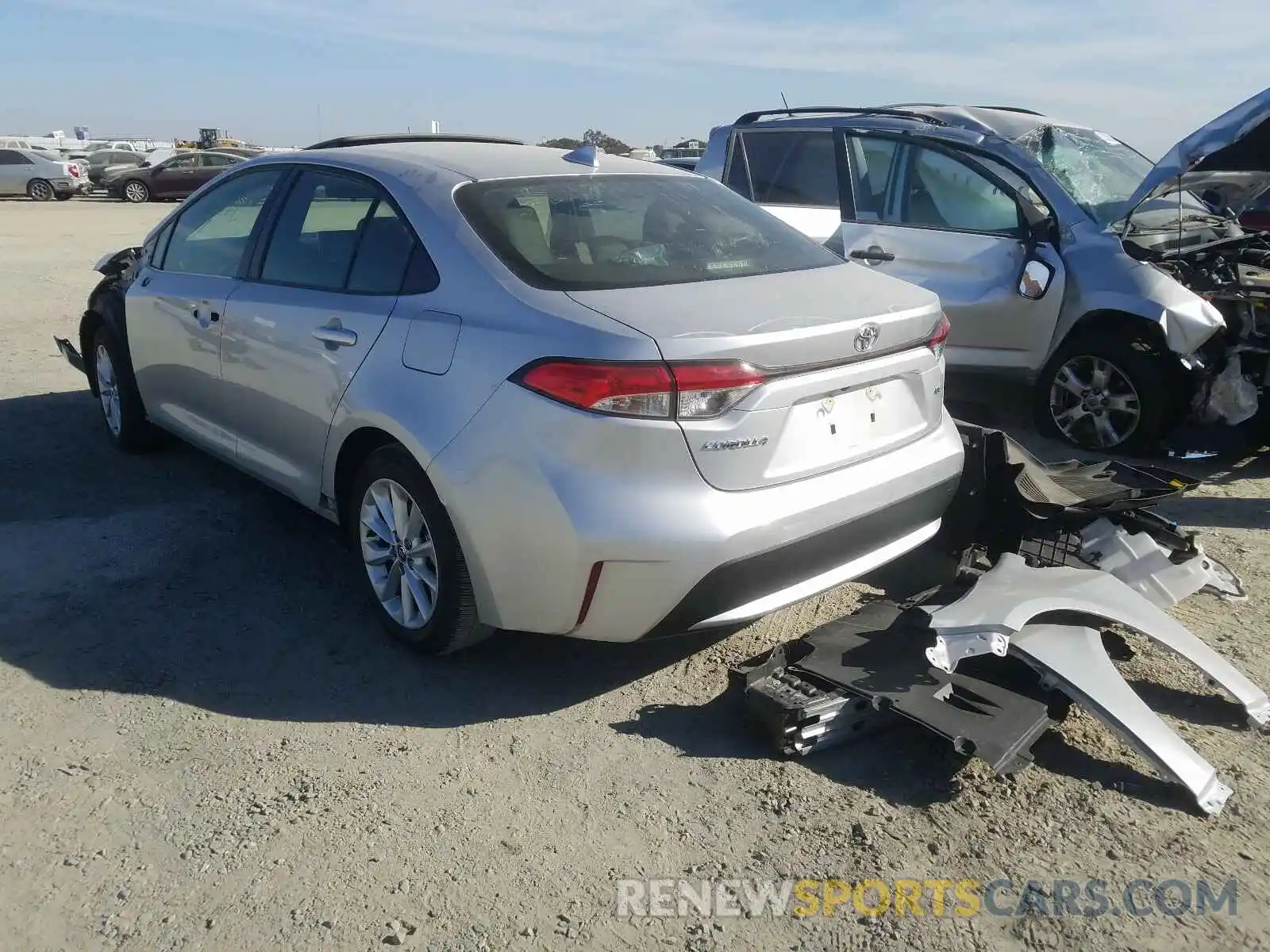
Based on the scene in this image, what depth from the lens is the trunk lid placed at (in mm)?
3008

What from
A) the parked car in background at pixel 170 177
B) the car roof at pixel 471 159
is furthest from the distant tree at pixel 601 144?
the parked car in background at pixel 170 177

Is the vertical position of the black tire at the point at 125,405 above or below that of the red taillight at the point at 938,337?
below

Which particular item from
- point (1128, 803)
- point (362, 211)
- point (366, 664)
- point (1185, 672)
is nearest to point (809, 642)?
point (1128, 803)

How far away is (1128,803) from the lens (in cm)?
286

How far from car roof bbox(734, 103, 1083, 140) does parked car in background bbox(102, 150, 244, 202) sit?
26.3m

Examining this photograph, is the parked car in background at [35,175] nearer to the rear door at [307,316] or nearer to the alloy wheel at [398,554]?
the rear door at [307,316]

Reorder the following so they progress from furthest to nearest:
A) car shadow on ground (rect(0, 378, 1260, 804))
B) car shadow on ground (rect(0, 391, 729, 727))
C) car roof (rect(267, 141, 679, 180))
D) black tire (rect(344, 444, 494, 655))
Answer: car roof (rect(267, 141, 679, 180))
car shadow on ground (rect(0, 391, 729, 727))
black tire (rect(344, 444, 494, 655))
car shadow on ground (rect(0, 378, 1260, 804))

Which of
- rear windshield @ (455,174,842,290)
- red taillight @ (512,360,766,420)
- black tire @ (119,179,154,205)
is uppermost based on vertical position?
rear windshield @ (455,174,842,290)

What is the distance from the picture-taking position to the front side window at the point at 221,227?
15.1ft

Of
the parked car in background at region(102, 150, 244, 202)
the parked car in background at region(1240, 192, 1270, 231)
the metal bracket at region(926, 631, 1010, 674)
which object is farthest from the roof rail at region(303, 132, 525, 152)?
the parked car in background at region(102, 150, 244, 202)

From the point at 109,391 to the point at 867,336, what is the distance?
4448 millimetres

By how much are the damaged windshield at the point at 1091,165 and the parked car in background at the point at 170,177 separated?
2735cm

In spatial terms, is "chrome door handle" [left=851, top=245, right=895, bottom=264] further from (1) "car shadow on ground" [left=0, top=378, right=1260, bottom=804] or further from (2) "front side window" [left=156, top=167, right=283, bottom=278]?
(2) "front side window" [left=156, top=167, right=283, bottom=278]

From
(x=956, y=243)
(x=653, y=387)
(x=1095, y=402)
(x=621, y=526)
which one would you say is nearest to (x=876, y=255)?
(x=956, y=243)
